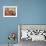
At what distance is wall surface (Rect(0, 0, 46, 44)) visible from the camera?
437cm

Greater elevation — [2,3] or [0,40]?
[2,3]

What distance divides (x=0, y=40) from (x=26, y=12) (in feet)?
4.16

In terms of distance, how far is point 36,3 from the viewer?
4.37 m

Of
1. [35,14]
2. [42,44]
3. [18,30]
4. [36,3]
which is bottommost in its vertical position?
[42,44]

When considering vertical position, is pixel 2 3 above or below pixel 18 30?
above

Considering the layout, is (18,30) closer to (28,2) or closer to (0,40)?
(0,40)

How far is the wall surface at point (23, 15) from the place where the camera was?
172 inches

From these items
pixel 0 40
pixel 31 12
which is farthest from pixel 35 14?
pixel 0 40

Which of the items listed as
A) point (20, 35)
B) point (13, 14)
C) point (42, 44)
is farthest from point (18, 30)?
point (42, 44)

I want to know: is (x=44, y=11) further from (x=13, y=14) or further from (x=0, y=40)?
(x=0, y=40)

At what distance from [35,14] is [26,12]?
31cm

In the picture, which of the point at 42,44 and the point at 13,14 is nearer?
the point at 42,44

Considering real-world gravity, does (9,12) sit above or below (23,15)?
above

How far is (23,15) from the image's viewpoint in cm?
438
